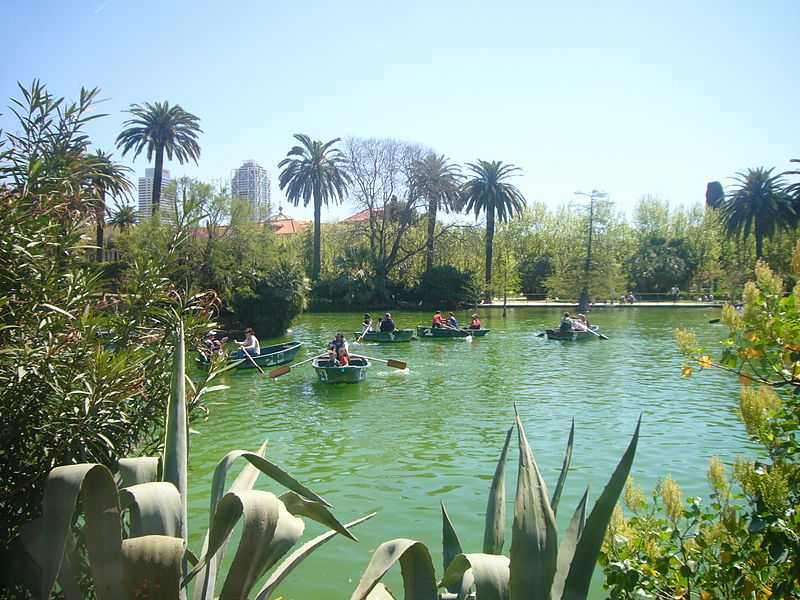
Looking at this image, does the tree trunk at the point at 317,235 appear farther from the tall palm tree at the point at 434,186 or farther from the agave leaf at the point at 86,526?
the agave leaf at the point at 86,526

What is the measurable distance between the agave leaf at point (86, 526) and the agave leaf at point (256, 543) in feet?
1.14

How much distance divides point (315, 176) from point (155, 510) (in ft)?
180

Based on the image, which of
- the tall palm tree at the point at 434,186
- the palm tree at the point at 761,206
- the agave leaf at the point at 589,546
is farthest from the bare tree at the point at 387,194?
the agave leaf at the point at 589,546

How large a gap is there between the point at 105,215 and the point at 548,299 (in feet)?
205

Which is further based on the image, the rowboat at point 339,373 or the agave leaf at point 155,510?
the rowboat at point 339,373

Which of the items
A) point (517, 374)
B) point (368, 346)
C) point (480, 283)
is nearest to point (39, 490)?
point (517, 374)

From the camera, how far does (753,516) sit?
2893 millimetres

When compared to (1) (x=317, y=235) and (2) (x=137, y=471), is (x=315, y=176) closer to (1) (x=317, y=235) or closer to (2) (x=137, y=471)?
(1) (x=317, y=235)

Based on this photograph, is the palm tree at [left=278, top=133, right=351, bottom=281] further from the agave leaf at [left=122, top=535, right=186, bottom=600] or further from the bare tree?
the agave leaf at [left=122, top=535, right=186, bottom=600]

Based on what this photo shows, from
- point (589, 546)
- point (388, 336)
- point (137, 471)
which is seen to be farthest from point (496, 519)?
point (388, 336)

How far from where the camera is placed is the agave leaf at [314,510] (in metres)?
2.31

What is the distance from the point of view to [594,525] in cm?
214

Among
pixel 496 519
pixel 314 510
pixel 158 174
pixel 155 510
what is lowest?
pixel 496 519

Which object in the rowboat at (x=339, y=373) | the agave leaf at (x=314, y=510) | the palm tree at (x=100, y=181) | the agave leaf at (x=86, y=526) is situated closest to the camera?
the agave leaf at (x=86, y=526)
